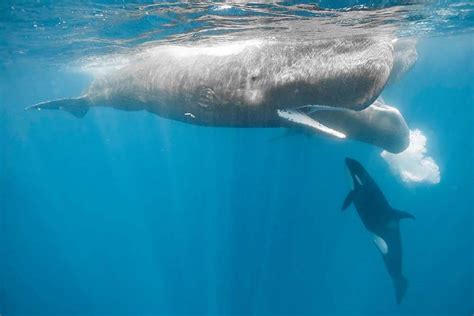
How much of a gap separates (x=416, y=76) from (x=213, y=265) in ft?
124

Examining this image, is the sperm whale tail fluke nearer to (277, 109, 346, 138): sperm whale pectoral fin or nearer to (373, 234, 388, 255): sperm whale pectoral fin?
(277, 109, 346, 138): sperm whale pectoral fin

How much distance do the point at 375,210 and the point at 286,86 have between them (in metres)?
6.30

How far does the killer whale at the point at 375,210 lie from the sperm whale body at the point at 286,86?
1.16m

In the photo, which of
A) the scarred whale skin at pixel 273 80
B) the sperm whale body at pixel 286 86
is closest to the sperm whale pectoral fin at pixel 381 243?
the sperm whale body at pixel 286 86

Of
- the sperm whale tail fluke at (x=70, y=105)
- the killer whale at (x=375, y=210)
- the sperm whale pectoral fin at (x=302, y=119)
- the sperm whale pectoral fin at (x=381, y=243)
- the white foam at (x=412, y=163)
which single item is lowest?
the white foam at (x=412, y=163)

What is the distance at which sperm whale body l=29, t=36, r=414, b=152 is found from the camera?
212 inches

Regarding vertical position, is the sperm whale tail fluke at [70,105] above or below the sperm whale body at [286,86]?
below

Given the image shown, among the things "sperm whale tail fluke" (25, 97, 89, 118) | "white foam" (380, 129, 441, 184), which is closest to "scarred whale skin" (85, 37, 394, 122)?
"sperm whale tail fluke" (25, 97, 89, 118)

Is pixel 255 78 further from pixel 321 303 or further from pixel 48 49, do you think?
pixel 321 303

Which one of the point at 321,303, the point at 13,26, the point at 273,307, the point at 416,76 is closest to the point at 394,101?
the point at 416,76

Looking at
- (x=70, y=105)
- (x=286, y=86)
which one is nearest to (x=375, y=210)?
(x=286, y=86)

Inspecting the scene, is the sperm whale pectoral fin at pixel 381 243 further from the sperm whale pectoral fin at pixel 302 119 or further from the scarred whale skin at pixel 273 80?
the sperm whale pectoral fin at pixel 302 119

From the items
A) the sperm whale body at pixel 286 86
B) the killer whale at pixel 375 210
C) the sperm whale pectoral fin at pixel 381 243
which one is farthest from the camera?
the sperm whale pectoral fin at pixel 381 243

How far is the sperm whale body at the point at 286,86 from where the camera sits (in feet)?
17.7
